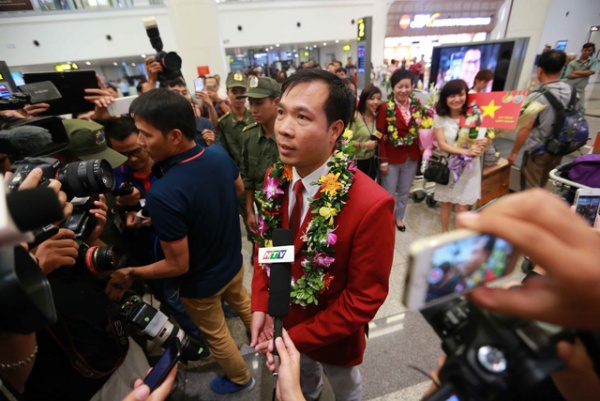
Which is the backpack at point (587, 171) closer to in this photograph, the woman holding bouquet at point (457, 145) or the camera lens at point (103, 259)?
the woman holding bouquet at point (457, 145)

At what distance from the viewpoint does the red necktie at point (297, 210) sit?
1.46 metres

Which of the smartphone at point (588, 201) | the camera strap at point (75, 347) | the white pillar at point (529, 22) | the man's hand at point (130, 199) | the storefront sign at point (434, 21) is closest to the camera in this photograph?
the camera strap at point (75, 347)

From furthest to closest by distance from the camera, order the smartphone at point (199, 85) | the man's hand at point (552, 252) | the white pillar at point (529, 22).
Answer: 1. the white pillar at point (529, 22)
2. the smartphone at point (199, 85)
3. the man's hand at point (552, 252)

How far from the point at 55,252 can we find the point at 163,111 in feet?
2.67

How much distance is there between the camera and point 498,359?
48 centimetres

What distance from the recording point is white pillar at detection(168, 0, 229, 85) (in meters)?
6.79

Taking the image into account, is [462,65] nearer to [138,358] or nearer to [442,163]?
[442,163]

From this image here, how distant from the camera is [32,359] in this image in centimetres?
97

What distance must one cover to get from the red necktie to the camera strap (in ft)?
3.07

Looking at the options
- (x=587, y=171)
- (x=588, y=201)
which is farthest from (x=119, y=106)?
(x=587, y=171)

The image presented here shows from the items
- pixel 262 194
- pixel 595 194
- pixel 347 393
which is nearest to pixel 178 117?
pixel 262 194

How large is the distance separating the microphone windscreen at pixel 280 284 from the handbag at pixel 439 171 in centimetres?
275

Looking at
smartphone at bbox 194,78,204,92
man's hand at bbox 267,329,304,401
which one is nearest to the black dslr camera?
man's hand at bbox 267,329,304,401

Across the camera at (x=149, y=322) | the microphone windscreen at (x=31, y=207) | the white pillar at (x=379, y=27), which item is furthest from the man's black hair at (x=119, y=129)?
the white pillar at (x=379, y=27)
